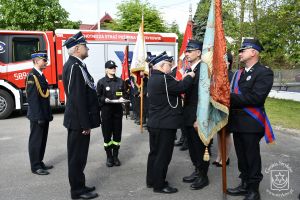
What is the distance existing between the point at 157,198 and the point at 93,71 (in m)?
8.97

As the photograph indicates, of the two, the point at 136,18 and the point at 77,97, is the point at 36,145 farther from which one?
the point at 136,18

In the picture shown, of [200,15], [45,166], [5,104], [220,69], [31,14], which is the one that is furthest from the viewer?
[31,14]

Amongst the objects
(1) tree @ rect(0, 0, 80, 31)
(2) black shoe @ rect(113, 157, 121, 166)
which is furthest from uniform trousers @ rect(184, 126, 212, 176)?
(1) tree @ rect(0, 0, 80, 31)

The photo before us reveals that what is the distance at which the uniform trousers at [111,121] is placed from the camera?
611 centimetres

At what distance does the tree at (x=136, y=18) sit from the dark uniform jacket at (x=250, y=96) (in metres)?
25.2

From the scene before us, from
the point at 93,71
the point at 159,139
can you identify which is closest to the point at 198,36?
the point at 93,71

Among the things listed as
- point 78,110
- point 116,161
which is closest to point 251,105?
point 78,110

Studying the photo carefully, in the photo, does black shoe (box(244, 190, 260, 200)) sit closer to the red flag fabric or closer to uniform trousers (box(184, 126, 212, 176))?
uniform trousers (box(184, 126, 212, 176))

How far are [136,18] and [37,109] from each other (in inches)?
983

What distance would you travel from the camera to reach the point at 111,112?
6.16 metres

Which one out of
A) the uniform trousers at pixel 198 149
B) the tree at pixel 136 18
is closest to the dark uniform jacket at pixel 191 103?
the uniform trousers at pixel 198 149

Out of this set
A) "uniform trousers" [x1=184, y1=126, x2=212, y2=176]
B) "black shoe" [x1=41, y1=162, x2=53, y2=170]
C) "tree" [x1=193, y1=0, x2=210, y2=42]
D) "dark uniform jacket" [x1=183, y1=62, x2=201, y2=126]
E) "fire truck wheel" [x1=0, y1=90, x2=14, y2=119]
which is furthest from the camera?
"tree" [x1=193, y1=0, x2=210, y2=42]

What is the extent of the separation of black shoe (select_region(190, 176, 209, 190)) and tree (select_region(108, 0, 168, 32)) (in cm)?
2479

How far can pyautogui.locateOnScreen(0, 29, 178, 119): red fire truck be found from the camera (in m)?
11.4
